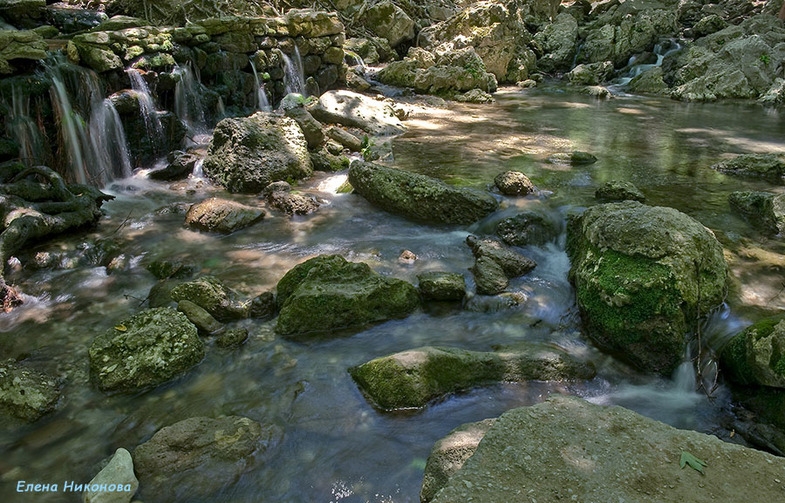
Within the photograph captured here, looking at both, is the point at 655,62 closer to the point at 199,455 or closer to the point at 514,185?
the point at 514,185

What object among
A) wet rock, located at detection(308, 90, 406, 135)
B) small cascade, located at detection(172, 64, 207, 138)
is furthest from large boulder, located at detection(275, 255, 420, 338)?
wet rock, located at detection(308, 90, 406, 135)

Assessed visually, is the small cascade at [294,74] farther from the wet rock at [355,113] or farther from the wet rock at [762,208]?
the wet rock at [762,208]

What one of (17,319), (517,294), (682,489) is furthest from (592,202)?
(17,319)

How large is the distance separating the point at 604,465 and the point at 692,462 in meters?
0.41

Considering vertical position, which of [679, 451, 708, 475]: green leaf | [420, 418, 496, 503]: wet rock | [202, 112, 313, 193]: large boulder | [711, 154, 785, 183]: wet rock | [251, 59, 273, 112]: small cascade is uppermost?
[251, 59, 273, 112]: small cascade

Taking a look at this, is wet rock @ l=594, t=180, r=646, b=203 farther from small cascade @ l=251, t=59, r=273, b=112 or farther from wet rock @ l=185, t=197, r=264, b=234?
small cascade @ l=251, t=59, r=273, b=112

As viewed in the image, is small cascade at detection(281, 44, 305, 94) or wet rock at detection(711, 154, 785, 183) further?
small cascade at detection(281, 44, 305, 94)

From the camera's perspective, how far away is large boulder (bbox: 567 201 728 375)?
4.11m

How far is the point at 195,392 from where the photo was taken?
12.7 ft

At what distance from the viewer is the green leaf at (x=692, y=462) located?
2.30 m

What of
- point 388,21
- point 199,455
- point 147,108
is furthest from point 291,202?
point 388,21

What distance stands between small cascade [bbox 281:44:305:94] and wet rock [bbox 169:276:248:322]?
32.4 ft

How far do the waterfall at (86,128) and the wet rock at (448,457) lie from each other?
289 inches

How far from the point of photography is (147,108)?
29.9 ft
